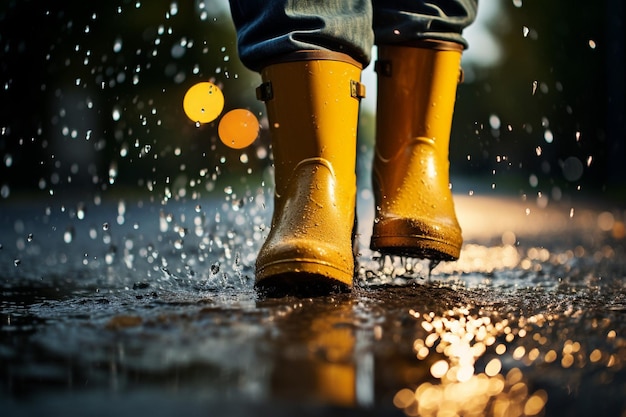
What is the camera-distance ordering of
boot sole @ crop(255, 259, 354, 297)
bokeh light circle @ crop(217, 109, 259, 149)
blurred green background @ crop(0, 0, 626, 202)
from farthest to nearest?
1. blurred green background @ crop(0, 0, 626, 202)
2. bokeh light circle @ crop(217, 109, 259, 149)
3. boot sole @ crop(255, 259, 354, 297)

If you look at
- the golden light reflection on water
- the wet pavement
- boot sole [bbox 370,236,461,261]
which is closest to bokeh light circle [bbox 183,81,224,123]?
the wet pavement

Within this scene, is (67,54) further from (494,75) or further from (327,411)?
(327,411)

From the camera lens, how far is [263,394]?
0.91 m

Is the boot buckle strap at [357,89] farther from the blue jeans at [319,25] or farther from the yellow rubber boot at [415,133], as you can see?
the yellow rubber boot at [415,133]

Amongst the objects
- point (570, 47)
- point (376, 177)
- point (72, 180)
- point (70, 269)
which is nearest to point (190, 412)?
point (376, 177)

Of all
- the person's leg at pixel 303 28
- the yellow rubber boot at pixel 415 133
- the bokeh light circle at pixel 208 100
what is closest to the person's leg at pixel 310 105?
the person's leg at pixel 303 28

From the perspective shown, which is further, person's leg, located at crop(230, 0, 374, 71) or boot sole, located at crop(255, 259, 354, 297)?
person's leg, located at crop(230, 0, 374, 71)

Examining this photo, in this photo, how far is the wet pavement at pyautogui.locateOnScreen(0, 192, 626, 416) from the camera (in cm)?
90

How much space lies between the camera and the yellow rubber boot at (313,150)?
1661 millimetres

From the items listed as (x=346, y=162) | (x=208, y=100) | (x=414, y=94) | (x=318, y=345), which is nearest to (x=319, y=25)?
(x=346, y=162)

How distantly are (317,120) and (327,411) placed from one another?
3.25 feet

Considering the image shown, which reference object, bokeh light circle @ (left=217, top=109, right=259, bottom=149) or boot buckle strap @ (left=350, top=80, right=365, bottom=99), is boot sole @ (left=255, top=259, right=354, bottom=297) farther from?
bokeh light circle @ (left=217, top=109, right=259, bottom=149)

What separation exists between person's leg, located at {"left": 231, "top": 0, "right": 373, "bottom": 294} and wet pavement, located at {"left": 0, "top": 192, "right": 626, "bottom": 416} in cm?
16

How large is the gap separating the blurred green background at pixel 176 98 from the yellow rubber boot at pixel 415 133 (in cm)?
709
